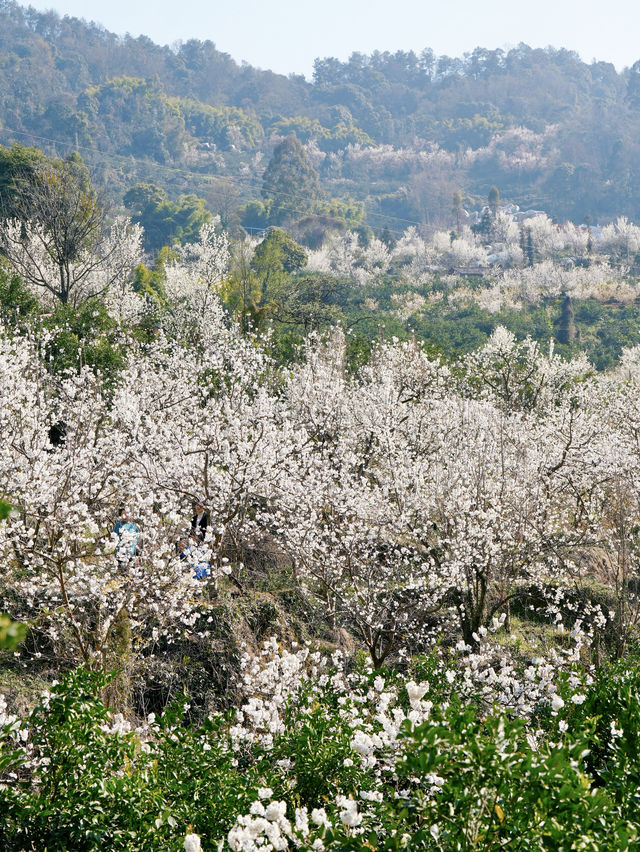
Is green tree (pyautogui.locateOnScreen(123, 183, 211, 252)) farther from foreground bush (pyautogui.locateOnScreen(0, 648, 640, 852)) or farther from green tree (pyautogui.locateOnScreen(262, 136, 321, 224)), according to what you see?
foreground bush (pyautogui.locateOnScreen(0, 648, 640, 852))

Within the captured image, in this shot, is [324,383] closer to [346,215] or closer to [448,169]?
[346,215]

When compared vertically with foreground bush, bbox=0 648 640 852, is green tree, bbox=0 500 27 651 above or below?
above

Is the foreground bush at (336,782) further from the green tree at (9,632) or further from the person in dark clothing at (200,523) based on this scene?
the person in dark clothing at (200,523)

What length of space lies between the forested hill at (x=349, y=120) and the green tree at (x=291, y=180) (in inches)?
192

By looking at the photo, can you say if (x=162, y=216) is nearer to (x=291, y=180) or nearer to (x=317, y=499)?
(x=291, y=180)

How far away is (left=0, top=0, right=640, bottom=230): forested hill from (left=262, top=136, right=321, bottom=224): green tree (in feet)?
16.0

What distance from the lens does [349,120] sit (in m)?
125

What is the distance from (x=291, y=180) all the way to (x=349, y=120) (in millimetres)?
59831

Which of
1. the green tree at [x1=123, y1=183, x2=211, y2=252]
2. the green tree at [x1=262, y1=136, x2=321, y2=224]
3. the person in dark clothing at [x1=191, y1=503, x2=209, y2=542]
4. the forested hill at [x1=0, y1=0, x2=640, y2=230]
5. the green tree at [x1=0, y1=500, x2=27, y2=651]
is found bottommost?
the person in dark clothing at [x1=191, y1=503, x2=209, y2=542]

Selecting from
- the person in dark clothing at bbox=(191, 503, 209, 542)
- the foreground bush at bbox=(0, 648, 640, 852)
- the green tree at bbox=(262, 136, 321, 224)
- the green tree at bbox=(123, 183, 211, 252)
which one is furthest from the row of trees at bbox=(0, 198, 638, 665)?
→ the green tree at bbox=(262, 136, 321, 224)

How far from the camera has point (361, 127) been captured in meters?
127

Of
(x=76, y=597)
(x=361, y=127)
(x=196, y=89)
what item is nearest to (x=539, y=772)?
(x=76, y=597)

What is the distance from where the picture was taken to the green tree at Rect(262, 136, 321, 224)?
72750 mm

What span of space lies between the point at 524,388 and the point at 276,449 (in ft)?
35.2
